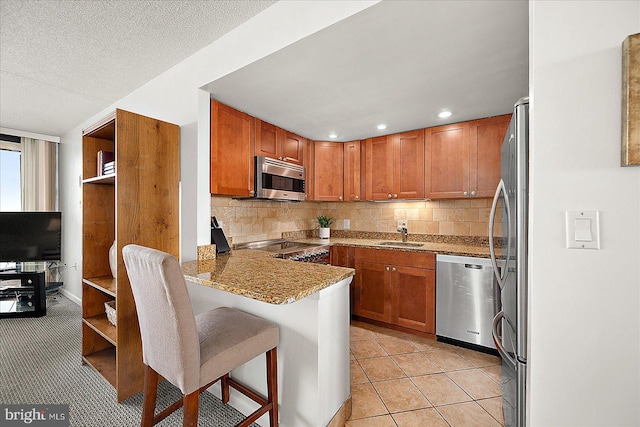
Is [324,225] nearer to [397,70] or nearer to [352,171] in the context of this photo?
[352,171]

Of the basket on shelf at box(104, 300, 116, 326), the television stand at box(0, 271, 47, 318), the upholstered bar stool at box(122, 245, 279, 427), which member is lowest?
the television stand at box(0, 271, 47, 318)

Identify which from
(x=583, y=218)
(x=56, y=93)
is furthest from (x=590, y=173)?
(x=56, y=93)

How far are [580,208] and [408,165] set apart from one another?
230cm

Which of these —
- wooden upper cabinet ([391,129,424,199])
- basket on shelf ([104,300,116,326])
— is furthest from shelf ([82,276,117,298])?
wooden upper cabinet ([391,129,424,199])

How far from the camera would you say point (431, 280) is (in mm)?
2668

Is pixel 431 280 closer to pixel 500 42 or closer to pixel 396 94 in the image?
pixel 396 94

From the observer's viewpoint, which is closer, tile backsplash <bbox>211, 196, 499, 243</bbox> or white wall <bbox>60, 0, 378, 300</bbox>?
white wall <bbox>60, 0, 378, 300</bbox>

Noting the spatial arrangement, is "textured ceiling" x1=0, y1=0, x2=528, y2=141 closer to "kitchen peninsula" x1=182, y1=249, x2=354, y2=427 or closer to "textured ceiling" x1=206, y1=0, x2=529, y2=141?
"textured ceiling" x1=206, y1=0, x2=529, y2=141

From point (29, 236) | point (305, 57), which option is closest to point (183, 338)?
point (305, 57)

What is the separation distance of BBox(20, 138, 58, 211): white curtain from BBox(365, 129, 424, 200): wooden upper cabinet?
452 centimetres

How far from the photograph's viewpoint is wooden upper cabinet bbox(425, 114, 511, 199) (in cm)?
266

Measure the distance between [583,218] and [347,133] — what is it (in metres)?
2.60

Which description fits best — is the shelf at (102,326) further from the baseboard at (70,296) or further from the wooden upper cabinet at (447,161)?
the wooden upper cabinet at (447,161)

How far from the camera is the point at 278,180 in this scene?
292 cm
